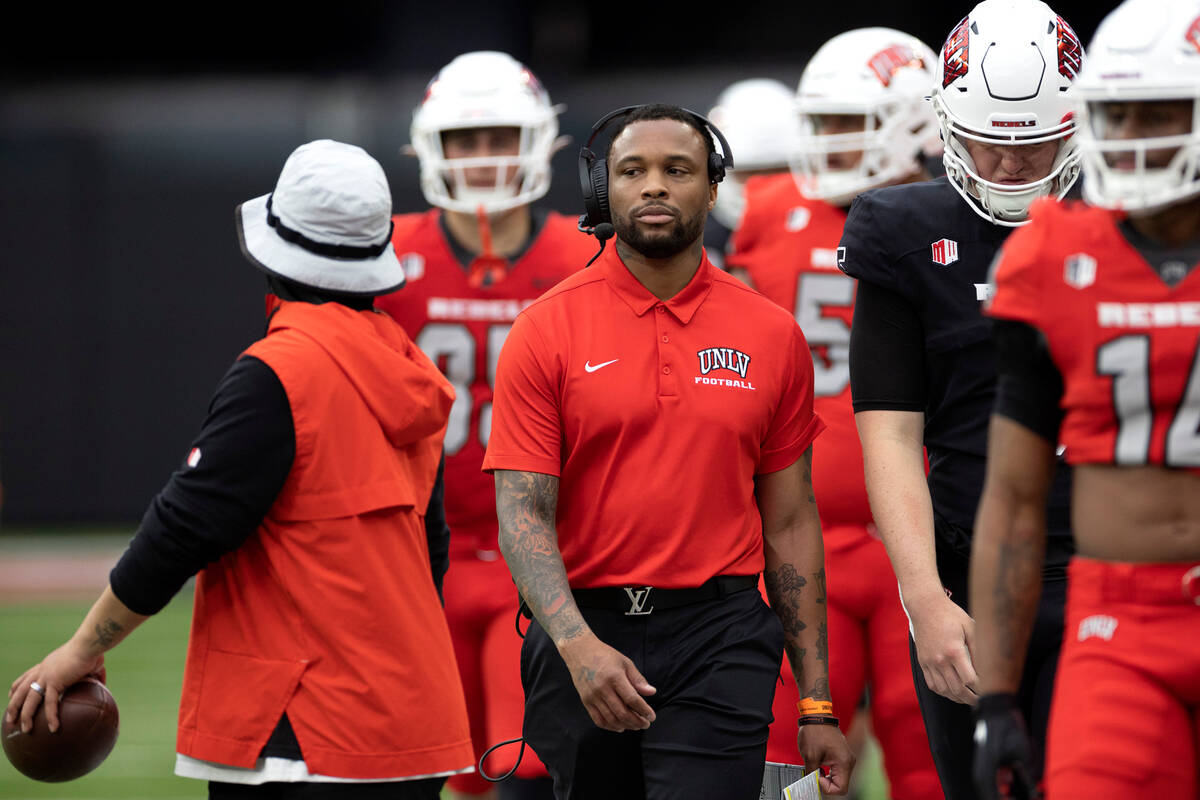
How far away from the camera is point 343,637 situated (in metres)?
3.18

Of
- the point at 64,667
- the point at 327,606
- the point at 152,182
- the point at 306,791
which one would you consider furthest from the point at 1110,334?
the point at 152,182

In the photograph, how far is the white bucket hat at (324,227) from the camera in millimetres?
3326

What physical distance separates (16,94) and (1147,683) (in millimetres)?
13400

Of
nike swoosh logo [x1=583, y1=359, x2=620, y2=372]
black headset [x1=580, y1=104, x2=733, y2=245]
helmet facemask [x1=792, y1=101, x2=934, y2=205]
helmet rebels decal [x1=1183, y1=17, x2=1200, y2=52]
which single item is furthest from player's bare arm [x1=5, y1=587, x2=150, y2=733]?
helmet facemask [x1=792, y1=101, x2=934, y2=205]

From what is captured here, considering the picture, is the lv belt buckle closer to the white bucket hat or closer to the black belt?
the black belt

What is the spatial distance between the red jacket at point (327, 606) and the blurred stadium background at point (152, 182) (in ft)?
34.8

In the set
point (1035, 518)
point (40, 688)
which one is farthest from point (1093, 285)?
point (40, 688)

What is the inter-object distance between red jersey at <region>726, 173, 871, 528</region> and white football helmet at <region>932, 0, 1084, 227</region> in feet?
4.28

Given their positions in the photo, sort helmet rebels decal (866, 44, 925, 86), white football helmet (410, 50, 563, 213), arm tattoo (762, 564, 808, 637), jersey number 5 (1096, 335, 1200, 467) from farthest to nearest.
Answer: white football helmet (410, 50, 563, 213)
helmet rebels decal (866, 44, 925, 86)
arm tattoo (762, 564, 808, 637)
jersey number 5 (1096, 335, 1200, 467)

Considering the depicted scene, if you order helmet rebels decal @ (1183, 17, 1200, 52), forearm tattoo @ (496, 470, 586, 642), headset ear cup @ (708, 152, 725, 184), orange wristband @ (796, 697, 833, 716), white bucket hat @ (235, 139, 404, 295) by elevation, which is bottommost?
orange wristband @ (796, 697, 833, 716)

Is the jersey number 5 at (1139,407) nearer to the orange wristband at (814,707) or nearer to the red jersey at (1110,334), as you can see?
the red jersey at (1110,334)

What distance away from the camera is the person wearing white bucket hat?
3.12m

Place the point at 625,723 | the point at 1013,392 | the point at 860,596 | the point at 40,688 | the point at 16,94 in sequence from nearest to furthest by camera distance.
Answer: the point at 1013,392 < the point at 625,723 < the point at 40,688 < the point at 860,596 < the point at 16,94

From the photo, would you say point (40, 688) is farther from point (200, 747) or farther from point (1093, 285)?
point (1093, 285)
